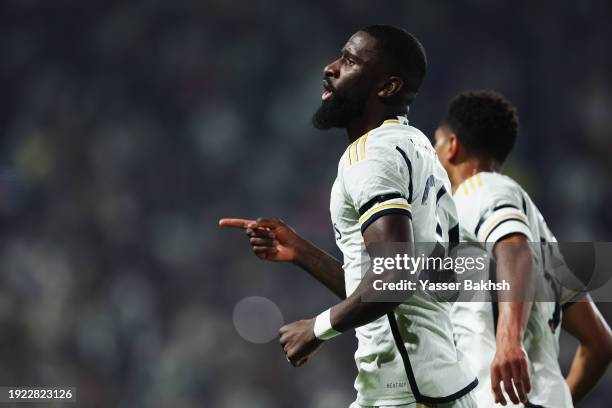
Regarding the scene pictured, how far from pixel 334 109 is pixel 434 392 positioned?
97cm

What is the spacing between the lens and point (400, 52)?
250cm

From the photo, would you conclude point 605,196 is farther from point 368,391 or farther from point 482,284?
point 368,391

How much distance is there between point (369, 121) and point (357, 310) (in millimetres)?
704

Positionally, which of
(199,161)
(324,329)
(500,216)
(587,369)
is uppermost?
(199,161)

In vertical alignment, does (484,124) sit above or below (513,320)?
above

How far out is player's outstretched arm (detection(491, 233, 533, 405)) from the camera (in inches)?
98.5

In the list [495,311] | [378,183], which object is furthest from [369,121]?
[495,311]

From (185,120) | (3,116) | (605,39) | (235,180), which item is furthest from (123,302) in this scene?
(605,39)

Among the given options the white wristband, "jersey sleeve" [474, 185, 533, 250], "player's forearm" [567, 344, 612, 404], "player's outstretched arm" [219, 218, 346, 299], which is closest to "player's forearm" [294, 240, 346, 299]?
"player's outstretched arm" [219, 218, 346, 299]

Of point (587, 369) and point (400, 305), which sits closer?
point (400, 305)

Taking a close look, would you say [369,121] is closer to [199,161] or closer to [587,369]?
[587,369]

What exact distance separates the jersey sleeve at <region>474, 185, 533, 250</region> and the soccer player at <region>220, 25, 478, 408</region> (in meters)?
0.64

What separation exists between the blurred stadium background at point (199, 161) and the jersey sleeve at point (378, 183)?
16.8ft

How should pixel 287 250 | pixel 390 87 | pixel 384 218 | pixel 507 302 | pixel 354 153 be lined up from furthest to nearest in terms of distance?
pixel 507 302
pixel 287 250
pixel 390 87
pixel 354 153
pixel 384 218
